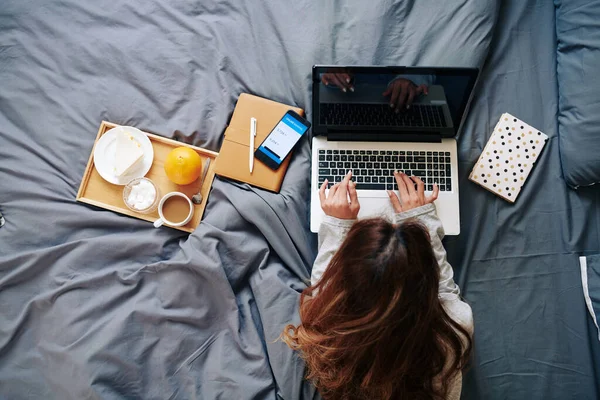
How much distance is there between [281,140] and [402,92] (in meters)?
0.31

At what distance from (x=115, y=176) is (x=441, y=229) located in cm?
78

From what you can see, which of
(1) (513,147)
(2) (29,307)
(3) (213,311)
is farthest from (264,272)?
(1) (513,147)

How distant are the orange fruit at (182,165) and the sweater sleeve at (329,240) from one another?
328 millimetres

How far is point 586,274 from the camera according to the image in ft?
3.42

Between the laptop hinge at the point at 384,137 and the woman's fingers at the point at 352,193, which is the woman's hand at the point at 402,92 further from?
the woman's fingers at the point at 352,193

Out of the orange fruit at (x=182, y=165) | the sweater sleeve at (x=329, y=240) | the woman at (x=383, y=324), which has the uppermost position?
the orange fruit at (x=182, y=165)

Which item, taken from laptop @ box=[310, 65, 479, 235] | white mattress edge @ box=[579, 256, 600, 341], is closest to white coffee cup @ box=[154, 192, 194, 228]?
laptop @ box=[310, 65, 479, 235]

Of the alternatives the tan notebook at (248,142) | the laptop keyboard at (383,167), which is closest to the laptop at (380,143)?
the laptop keyboard at (383,167)

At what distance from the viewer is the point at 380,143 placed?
3.54 ft

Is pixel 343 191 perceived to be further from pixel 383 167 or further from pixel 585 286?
pixel 585 286

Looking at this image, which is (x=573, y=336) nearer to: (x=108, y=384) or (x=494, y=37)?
(x=494, y=37)

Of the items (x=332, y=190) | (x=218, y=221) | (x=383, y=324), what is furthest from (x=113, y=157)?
(x=383, y=324)

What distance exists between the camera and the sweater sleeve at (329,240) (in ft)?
3.30

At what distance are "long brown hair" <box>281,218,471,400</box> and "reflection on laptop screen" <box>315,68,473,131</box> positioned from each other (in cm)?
34
